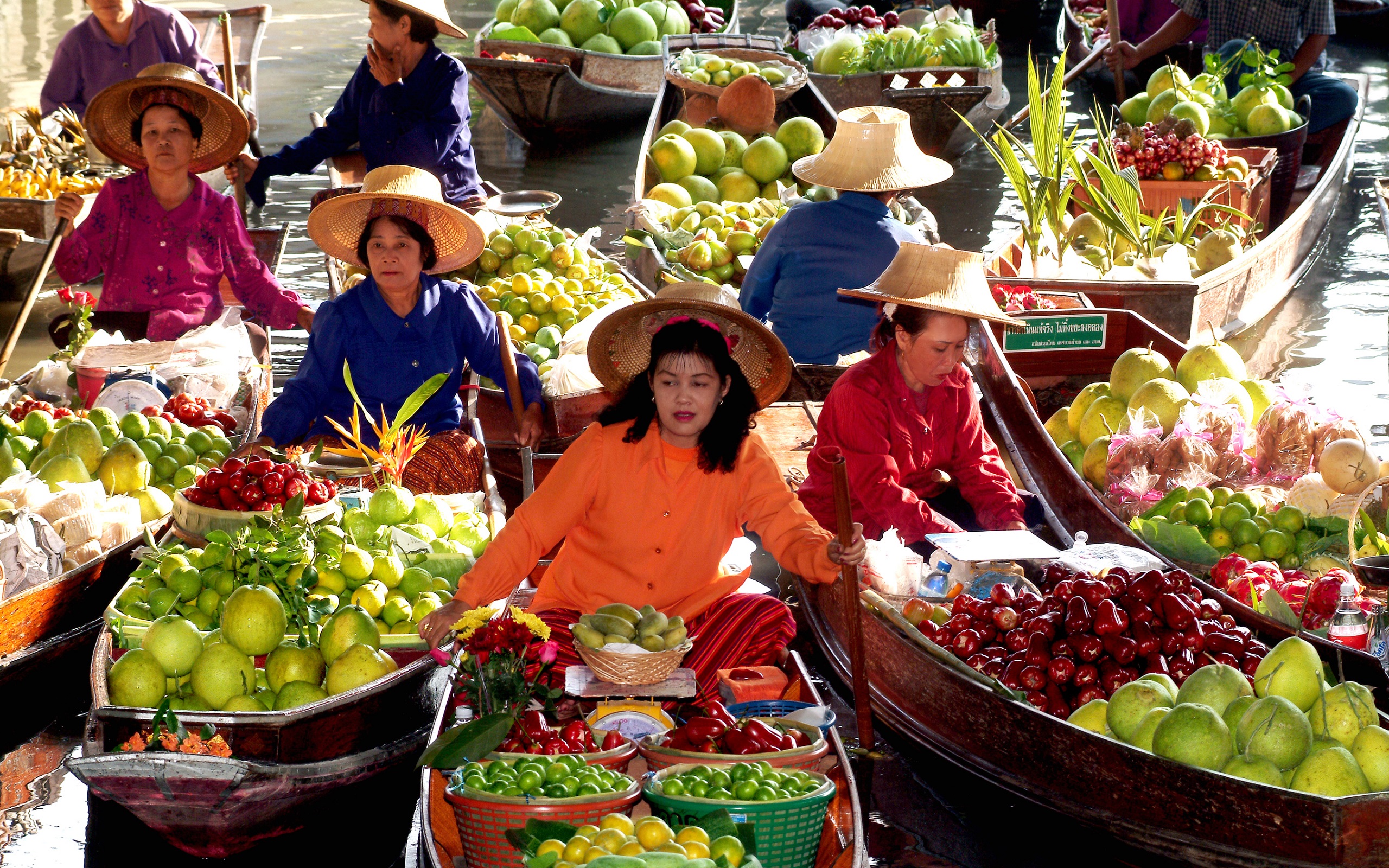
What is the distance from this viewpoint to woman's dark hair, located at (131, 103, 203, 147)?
201 inches

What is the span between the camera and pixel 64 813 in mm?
3365

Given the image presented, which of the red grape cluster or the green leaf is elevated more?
the red grape cluster

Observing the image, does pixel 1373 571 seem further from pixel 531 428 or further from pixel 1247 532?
pixel 531 428

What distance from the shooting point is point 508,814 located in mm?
2365

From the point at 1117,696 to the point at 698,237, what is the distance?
13.0ft

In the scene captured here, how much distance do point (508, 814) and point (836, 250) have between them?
317 cm

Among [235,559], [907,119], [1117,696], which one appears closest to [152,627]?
[235,559]

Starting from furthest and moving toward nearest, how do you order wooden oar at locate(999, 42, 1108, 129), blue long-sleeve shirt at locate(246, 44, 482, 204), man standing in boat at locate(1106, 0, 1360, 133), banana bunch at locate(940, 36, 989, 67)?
1. banana bunch at locate(940, 36, 989, 67)
2. man standing in boat at locate(1106, 0, 1360, 133)
3. wooden oar at locate(999, 42, 1108, 129)
4. blue long-sleeve shirt at locate(246, 44, 482, 204)

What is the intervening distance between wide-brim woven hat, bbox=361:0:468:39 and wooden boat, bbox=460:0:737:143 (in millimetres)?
3249

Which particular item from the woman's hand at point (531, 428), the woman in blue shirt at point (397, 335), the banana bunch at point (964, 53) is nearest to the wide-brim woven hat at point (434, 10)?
the woman in blue shirt at point (397, 335)

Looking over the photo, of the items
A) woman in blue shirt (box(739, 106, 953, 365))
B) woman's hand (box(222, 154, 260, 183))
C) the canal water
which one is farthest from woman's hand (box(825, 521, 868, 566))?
woman's hand (box(222, 154, 260, 183))

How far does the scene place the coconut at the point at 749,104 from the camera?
7991 millimetres

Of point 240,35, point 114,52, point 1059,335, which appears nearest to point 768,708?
point 1059,335

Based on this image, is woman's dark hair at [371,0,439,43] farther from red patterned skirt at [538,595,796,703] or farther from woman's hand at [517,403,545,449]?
red patterned skirt at [538,595,796,703]
